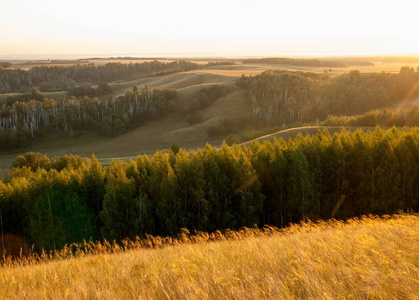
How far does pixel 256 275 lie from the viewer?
24.3 feet

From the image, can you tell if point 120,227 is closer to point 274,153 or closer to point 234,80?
point 274,153

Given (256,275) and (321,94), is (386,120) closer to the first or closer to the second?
(321,94)

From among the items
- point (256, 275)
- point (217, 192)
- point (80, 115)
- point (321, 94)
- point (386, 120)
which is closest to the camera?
point (256, 275)

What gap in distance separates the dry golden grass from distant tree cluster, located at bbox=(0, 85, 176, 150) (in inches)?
3953

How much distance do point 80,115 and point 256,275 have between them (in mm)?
114652

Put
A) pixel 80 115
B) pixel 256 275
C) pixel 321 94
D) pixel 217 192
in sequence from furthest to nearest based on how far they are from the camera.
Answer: pixel 321 94
pixel 80 115
pixel 217 192
pixel 256 275

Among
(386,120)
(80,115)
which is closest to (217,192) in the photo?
(386,120)

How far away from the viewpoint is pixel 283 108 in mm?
117188

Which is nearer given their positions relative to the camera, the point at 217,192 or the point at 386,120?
the point at 217,192

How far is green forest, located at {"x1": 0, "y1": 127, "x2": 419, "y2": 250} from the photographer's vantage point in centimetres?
3114

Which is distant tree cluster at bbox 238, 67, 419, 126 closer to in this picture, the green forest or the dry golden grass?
the green forest

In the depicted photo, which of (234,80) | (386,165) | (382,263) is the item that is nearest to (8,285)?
(382,263)

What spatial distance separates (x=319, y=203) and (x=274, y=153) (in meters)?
6.59

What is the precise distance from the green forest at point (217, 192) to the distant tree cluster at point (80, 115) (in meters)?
73.7
